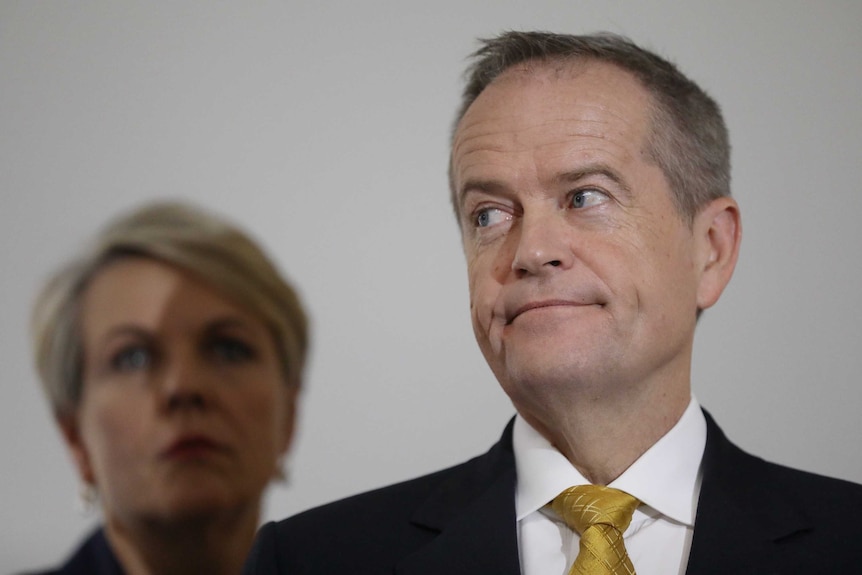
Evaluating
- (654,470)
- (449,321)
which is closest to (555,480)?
(654,470)

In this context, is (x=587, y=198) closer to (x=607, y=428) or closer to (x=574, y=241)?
(x=574, y=241)

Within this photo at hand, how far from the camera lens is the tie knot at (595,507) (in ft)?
5.55

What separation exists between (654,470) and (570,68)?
2.50 feet

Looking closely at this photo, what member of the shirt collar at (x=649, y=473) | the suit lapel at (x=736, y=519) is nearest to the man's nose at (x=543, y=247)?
the shirt collar at (x=649, y=473)

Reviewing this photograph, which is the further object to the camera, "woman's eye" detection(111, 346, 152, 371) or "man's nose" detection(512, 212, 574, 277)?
"woman's eye" detection(111, 346, 152, 371)

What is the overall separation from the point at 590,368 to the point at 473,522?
1.18ft

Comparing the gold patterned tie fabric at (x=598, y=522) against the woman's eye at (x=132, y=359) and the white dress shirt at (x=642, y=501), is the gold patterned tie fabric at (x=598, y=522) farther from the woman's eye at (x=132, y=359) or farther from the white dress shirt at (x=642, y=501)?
the woman's eye at (x=132, y=359)

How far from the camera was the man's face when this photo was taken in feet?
5.59

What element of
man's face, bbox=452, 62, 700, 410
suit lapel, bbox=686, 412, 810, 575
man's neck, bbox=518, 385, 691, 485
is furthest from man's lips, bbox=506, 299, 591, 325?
suit lapel, bbox=686, 412, 810, 575

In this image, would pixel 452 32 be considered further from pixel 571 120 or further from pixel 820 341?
pixel 820 341

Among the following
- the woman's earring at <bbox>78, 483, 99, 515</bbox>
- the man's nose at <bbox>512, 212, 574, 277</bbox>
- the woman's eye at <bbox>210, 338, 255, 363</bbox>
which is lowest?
the woman's earring at <bbox>78, 483, 99, 515</bbox>

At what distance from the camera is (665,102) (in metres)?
1.88

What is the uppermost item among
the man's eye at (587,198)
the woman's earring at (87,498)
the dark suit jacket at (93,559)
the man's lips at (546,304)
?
the man's eye at (587,198)

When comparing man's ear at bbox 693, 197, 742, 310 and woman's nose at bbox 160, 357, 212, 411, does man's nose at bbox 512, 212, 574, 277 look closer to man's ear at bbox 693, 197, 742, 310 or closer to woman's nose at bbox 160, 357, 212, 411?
man's ear at bbox 693, 197, 742, 310
